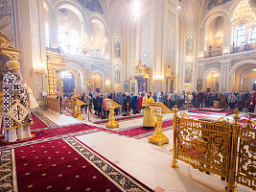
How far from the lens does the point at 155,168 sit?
8.60ft

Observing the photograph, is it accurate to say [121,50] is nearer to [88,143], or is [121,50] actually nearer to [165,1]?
[165,1]

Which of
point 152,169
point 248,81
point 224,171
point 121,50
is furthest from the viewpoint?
point 121,50

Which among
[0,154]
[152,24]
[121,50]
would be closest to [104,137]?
[0,154]

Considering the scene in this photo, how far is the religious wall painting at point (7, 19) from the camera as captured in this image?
8484mm

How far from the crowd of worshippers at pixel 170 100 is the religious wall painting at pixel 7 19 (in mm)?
5477

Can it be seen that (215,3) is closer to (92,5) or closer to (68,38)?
(92,5)

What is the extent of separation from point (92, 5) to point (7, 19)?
40.2 feet

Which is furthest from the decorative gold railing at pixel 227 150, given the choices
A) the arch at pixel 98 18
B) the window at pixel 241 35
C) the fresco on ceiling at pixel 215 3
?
the fresco on ceiling at pixel 215 3

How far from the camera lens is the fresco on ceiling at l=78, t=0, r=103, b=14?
17.3 metres

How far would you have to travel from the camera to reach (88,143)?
12.6 ft

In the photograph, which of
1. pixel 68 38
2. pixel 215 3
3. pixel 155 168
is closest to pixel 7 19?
pixel 68 38

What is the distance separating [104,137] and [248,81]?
21.0m

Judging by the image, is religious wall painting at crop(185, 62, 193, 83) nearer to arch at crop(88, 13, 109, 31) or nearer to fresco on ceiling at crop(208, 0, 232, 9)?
fresco on ceiling at crop(208, 0, 232, 9)

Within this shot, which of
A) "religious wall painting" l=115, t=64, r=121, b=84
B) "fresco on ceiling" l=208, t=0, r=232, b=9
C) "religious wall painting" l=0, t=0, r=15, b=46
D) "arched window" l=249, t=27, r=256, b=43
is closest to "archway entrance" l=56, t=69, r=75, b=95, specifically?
"religious wall painting" l=115, t=64, r=121, b=84
